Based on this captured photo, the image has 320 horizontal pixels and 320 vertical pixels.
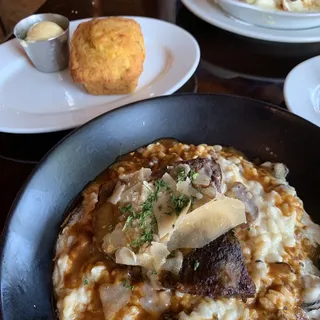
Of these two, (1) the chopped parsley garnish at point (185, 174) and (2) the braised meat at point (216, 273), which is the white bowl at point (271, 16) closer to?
(1) the chopped parsley garnish at point (185, 174)

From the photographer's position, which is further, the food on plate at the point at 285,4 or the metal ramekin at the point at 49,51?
the food on plate at the point at 285,4

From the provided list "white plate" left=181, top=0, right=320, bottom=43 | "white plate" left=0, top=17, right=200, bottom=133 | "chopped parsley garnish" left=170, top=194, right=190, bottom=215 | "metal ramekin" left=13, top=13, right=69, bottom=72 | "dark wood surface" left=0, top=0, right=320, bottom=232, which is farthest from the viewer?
"white plate" left=181, top=0, right=320, bottom=43

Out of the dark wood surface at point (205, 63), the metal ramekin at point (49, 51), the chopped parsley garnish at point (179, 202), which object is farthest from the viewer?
the metal ramekin at point (49, 51)

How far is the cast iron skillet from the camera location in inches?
60.5

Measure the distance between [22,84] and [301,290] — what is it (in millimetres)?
1938

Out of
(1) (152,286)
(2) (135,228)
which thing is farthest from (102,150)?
(1) (152,286)

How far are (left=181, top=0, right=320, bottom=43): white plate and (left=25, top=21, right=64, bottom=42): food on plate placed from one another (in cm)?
94

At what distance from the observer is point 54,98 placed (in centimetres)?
258

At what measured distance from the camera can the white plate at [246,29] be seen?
283 cm

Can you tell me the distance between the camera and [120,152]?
1.96 m

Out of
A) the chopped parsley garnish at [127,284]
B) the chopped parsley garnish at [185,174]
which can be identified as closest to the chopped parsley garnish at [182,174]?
the chopped parsley garnish at [185,174]

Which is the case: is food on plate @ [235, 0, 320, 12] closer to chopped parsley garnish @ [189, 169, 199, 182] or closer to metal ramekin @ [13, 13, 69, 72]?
metal ramekin @ [13, 13, 69, 72]

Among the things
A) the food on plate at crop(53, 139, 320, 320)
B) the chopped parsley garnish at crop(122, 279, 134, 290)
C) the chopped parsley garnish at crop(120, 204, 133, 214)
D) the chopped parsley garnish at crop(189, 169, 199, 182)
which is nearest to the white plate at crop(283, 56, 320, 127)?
the food on plate at crop(53, 139, 320, 320)

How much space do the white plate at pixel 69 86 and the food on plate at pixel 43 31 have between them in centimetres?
18
